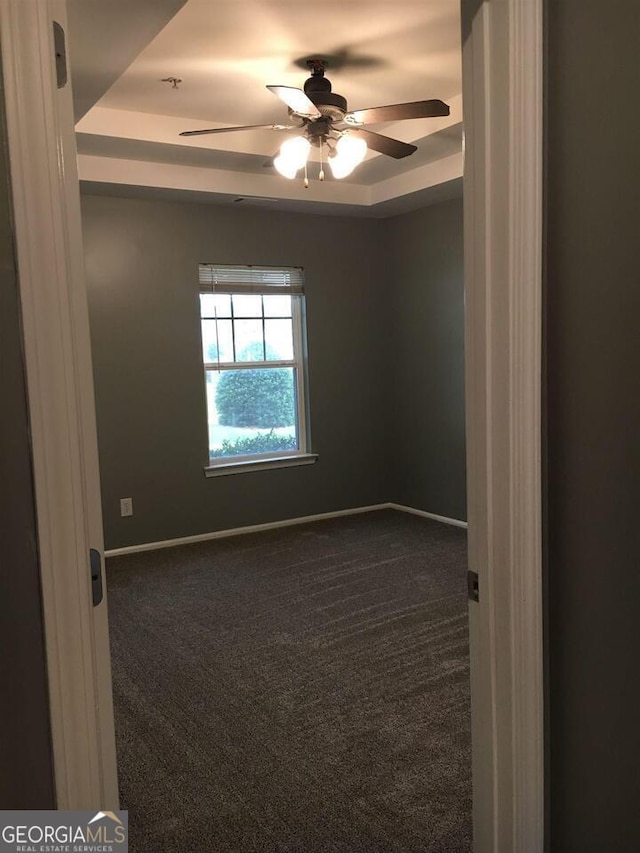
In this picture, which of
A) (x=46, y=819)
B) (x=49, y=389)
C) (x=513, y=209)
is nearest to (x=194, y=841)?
(x=46, y=819)

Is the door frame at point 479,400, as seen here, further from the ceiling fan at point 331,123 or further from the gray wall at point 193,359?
the gray wall at point 193,359

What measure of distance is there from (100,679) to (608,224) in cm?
113

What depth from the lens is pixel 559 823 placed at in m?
1.40

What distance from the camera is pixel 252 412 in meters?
5.42

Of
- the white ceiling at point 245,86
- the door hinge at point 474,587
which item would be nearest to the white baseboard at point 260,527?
the white ceiling at point 245,86

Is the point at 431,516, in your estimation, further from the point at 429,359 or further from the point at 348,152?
the point at 348,152

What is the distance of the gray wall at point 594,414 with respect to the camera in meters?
1.17

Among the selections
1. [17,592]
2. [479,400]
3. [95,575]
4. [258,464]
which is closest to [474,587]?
[479,400]

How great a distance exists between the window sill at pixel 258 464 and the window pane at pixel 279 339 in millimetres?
775

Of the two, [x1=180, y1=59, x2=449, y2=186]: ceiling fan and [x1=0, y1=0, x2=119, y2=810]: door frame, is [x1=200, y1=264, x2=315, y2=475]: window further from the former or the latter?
[x1=0, y1=0, x2=119, y2=810]: door frame

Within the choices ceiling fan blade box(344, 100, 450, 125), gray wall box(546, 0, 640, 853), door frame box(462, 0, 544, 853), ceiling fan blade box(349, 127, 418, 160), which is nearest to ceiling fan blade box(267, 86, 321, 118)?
ceiling fan blade box(344, 100, 450, 125)

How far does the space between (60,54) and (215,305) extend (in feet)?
13.5

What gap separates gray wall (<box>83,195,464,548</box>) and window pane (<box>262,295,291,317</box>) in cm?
22

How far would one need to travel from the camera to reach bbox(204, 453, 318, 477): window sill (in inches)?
204
